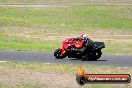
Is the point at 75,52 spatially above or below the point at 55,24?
above

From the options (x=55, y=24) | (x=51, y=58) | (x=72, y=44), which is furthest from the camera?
(x=55, y=24)

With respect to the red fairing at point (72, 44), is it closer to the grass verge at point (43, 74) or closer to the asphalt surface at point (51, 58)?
the asphalt surface at point (51, 58)

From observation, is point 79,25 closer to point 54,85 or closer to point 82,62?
point 82,62

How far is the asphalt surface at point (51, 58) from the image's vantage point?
25859mm

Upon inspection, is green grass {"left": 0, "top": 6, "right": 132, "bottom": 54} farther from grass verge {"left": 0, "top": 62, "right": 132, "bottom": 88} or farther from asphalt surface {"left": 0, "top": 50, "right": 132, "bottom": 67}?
grass verge {"left": 0, "top": 62, "right": 132, "bottom": 88}

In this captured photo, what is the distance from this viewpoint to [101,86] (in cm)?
1977

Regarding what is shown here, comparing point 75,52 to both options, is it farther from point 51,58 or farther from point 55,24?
point 55,24

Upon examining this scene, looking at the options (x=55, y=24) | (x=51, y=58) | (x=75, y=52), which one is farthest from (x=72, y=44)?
(x=55, y=24)

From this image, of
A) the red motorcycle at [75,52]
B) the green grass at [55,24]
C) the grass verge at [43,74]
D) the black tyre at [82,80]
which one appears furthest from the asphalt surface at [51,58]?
the black tyre at [82,80]

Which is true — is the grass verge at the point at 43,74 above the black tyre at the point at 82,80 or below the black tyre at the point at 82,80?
below

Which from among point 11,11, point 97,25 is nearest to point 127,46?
point 97,25

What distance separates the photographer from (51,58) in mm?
27078

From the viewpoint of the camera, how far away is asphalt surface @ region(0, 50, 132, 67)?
25.9 metres

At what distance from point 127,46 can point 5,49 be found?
1007cm
